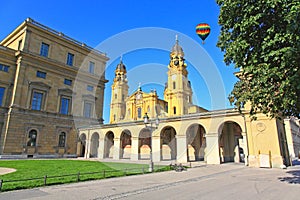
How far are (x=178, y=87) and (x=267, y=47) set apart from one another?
46.1 metres

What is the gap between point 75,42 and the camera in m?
38.8

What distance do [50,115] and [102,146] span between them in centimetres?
998

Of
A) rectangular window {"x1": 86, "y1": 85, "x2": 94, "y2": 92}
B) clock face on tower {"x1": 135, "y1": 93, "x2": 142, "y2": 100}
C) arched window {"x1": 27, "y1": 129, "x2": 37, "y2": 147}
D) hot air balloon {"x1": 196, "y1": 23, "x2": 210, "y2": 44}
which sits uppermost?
clock face on tower {"x1": 135, "y1": 93, "x2": 142, "y2": 100}

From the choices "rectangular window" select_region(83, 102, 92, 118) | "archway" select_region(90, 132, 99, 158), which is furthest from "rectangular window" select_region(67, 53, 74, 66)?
"archway" select_region(90, 132, 99, 158)

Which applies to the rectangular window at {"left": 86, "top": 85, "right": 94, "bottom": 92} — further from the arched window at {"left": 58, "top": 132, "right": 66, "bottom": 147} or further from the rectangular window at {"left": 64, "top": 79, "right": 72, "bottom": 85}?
the arched window at {"left": 58, "top": 132, "right": 66, "bottom": 147}

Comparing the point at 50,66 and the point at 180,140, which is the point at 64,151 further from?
the point at 180,140

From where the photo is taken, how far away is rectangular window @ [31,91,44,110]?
3117cm

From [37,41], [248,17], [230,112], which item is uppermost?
[37,41]

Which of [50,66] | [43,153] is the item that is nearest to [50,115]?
[43,153]

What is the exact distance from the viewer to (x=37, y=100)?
31.8 meters

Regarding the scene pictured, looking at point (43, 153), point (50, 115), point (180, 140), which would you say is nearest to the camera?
point (180, 140)

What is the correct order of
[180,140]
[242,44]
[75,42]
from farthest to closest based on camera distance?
1. [75,42]
2. [180,140]
3. [242,44]

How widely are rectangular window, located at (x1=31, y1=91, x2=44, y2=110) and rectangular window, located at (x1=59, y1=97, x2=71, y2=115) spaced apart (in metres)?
3.32

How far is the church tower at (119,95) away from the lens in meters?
62.2
